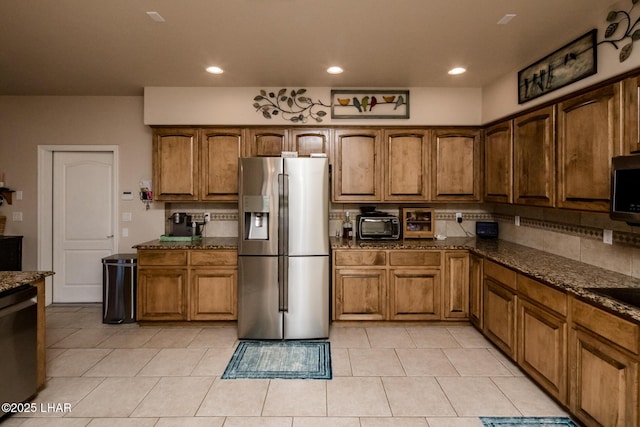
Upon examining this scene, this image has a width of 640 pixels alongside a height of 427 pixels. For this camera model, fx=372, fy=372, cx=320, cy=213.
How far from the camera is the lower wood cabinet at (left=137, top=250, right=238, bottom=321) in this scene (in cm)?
390

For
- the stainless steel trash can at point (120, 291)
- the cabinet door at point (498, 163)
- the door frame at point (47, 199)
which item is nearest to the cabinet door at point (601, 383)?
the cabinet door at point (498, 163)

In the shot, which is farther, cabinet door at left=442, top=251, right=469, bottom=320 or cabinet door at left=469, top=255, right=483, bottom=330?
cabinet door at left=442, top=251, right=469, bottom=320

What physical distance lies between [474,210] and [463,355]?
1.95 m

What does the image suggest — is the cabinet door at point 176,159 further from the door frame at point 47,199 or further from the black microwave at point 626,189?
the black microwave at point 626,189

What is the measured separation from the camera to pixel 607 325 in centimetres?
197

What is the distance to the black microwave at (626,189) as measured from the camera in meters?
2.06

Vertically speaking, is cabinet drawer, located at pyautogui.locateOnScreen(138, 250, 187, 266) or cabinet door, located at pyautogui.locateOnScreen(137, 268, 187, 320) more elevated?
cabinet drawer, located at pyautogui.locateOnScreen(138, 250, 187, 266)

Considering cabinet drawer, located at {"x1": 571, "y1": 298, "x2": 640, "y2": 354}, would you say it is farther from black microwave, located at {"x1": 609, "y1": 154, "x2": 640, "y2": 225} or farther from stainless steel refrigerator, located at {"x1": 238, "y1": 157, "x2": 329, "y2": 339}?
stainless steel refrigerator, located at {"x1": 238, "y1": 157, "x2": 329, "y2": 339}

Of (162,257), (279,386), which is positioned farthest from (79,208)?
(279,386)

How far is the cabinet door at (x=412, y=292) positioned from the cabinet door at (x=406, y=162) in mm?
866

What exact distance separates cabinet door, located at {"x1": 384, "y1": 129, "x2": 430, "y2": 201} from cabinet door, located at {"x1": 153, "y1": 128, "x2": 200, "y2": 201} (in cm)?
216

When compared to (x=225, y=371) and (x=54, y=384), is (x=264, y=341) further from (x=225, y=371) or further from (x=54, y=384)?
(x=54, y=384)

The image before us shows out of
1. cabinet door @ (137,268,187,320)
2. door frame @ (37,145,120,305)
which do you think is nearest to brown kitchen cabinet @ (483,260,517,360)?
cabinet door @ (137,268,187,320)

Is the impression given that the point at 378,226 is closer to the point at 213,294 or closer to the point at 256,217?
the point at 256,217
